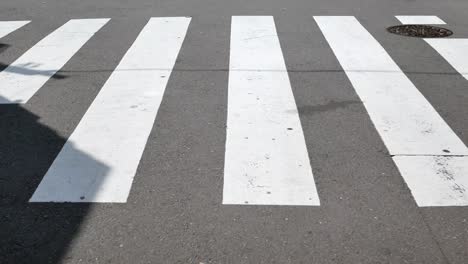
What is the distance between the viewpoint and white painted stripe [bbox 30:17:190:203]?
4.79 meters

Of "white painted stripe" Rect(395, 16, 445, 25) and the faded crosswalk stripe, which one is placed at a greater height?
the faded crosswalk stripe

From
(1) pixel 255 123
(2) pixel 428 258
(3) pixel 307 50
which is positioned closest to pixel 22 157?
(1) pixel 255 123

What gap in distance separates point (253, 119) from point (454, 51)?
4118 millimetres

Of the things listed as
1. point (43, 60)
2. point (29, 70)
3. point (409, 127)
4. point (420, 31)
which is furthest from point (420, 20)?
point (29, 70)

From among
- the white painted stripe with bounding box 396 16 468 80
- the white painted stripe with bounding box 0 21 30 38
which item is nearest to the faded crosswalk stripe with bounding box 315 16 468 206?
the white painted stripe with bounding box 396 16 468 80

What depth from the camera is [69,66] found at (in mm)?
8008

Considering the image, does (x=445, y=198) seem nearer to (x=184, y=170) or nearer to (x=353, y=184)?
(x=353, y=184)

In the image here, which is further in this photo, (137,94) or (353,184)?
(137,94)

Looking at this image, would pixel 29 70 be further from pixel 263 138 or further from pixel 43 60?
pixel 263 138

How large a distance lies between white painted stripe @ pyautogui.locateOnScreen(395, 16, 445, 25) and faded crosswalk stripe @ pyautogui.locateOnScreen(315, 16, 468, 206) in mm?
1766

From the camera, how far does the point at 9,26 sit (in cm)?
1047

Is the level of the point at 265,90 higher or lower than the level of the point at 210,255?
lower

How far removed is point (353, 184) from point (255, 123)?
154 centimetres

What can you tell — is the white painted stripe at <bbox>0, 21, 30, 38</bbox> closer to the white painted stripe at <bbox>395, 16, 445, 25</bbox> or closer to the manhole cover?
the manhole cover
